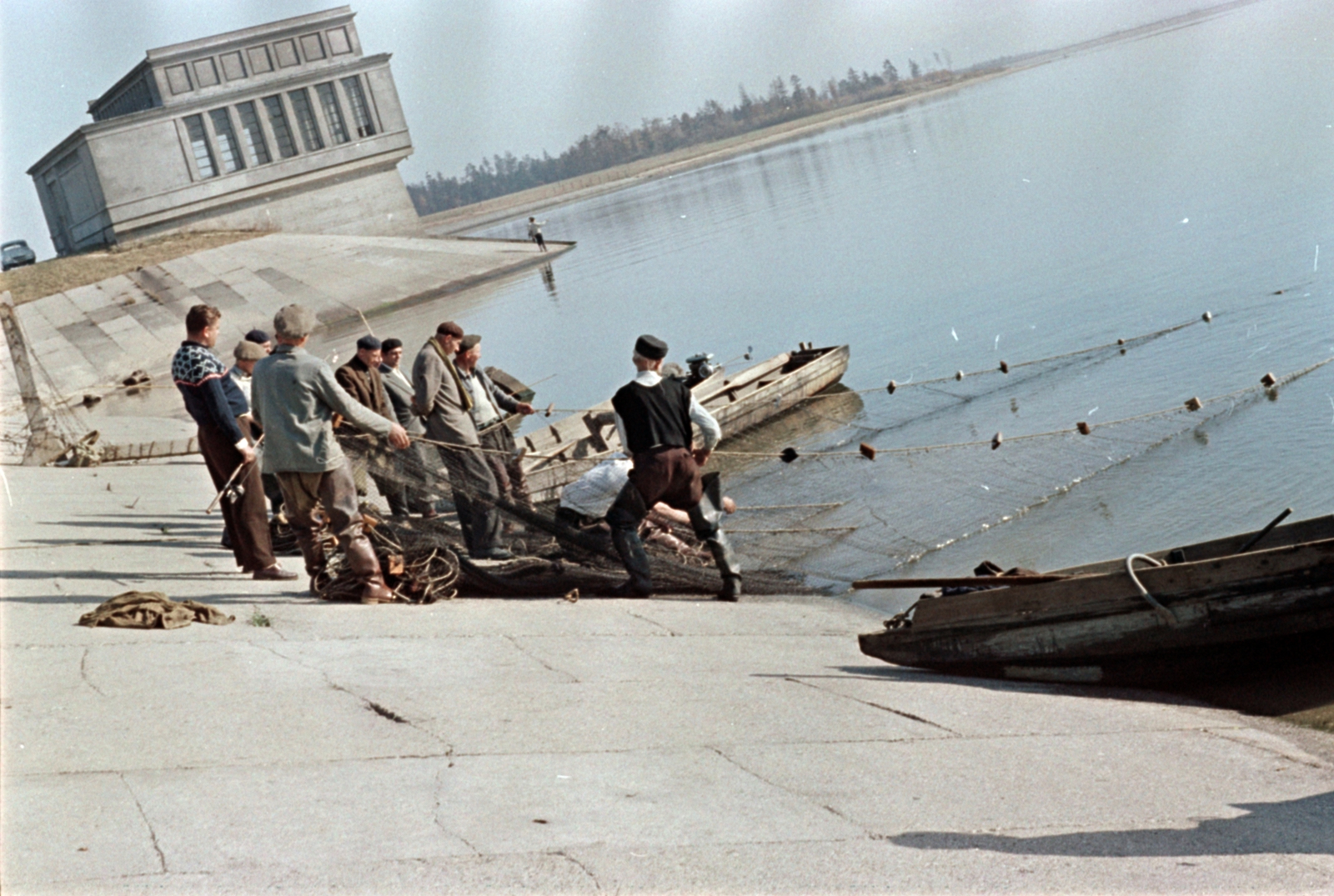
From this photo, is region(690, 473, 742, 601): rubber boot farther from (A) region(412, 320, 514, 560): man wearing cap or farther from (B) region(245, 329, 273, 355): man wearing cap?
(B) region(245, 329, 273, 355): man wearing cap

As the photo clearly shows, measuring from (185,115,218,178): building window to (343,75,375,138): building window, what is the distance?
25.9 feet

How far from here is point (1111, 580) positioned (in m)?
7.50

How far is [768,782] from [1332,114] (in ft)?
164

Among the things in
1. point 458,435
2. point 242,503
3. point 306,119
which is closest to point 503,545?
point 458,435

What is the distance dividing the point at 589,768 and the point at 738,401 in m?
15.0

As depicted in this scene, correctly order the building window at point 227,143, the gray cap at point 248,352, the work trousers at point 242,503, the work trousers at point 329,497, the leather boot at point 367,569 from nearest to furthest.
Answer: the work trousers at point 329,497 < the leather boot at point 367,569 < the work trousers at point 242,503 < the gray cap at point 248,352 < the building window at point 227,143

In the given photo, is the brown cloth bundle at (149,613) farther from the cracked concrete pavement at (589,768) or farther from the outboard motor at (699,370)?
the outboard motor at (699,370)

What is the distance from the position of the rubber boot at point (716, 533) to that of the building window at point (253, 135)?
190 ft

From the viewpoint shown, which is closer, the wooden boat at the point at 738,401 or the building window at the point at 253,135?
the wooden boat at the point at 738,401

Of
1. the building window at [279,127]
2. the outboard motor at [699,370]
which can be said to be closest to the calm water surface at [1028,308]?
the outboard motor at [699,370]

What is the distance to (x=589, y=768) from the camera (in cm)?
561

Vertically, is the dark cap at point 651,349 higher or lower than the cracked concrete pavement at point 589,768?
higher

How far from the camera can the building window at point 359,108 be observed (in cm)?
6438

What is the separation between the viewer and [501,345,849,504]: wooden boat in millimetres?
17078
